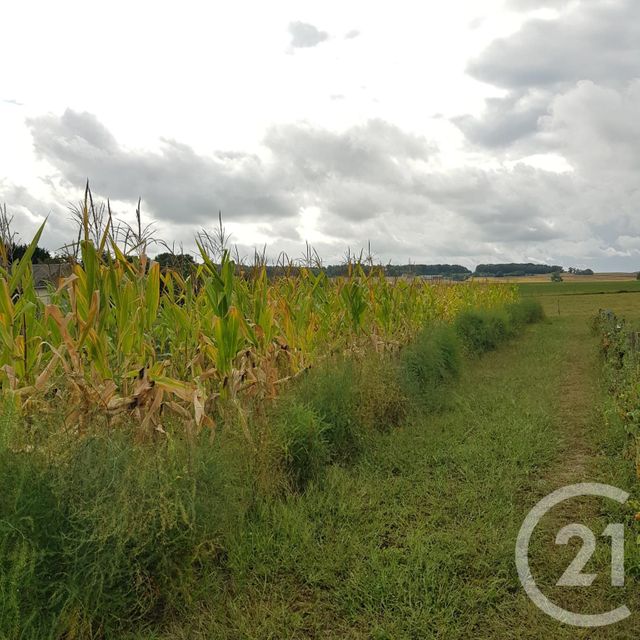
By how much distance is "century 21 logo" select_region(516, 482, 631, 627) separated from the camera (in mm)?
2889

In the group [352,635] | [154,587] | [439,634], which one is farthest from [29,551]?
[439,634]

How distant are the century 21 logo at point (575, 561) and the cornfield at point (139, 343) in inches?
79.5

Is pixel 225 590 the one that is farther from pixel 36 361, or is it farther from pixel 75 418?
pixel 36 361

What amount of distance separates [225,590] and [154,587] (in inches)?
17.5

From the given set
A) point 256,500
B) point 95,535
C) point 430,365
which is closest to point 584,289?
point 430,365

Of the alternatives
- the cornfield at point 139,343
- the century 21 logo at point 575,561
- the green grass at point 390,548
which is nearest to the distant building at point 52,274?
the cornfield at point 139,343

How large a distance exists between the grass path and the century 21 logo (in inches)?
2.3

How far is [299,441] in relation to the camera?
4246mm

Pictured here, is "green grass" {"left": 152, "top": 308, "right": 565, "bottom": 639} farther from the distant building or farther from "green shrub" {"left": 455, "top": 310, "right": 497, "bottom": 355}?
"green shrub" {"left": 455, "top": 310, "right": 497, "bottom": 355}

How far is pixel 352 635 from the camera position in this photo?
2.79m

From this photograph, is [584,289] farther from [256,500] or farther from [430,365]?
[256,500]

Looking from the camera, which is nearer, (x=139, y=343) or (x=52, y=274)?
(x=139, y=343)

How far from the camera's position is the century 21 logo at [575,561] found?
2889 mm

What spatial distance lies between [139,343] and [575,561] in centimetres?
332
